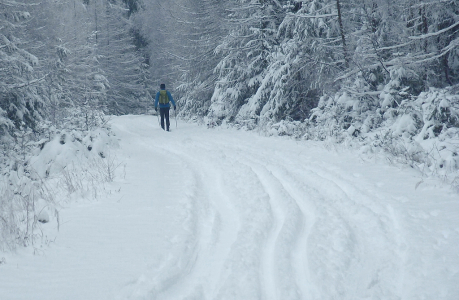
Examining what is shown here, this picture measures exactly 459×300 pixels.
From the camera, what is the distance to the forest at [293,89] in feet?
→ 26.7

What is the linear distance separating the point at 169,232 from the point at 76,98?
23.4 meters

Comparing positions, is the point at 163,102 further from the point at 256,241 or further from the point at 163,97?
the point at 256,241

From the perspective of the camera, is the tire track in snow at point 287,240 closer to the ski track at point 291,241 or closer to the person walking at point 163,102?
the ski track at point 291,241

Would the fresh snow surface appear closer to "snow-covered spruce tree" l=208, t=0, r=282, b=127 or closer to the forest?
the forest

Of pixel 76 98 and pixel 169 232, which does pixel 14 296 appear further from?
pixel 76 98

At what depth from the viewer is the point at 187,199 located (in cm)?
606

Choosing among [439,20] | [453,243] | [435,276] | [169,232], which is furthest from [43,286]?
[439,20]

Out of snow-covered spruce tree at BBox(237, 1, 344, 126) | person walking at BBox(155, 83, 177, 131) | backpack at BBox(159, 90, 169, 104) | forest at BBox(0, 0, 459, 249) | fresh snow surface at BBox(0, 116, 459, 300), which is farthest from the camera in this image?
backpack at BBox(159, 90, 169, 104)

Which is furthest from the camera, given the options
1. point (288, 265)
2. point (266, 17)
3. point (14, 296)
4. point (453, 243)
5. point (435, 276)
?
point (266, 17)

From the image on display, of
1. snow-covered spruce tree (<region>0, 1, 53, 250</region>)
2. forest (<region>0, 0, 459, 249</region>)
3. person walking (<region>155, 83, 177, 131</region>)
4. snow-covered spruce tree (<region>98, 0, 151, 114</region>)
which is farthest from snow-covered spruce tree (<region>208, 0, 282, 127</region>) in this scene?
snow-covered spruce tree (<region>98, 0, 151, 114</region>)

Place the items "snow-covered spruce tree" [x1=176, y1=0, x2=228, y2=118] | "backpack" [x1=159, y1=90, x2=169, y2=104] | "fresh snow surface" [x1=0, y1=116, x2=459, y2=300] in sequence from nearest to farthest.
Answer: "fresh snow surface" [x1=0, y1=116, x2=459, y2=300], "backpack" [x1=159, y1=90, x2=169, y2=104], "snow-covered spruce tree" [x1=176, y1=0, x2=228, y2=118]

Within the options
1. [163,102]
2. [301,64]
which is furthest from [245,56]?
[301,64]

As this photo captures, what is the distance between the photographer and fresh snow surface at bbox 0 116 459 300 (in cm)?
340

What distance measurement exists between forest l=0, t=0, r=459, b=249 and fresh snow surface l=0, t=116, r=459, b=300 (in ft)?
A: 2.39
